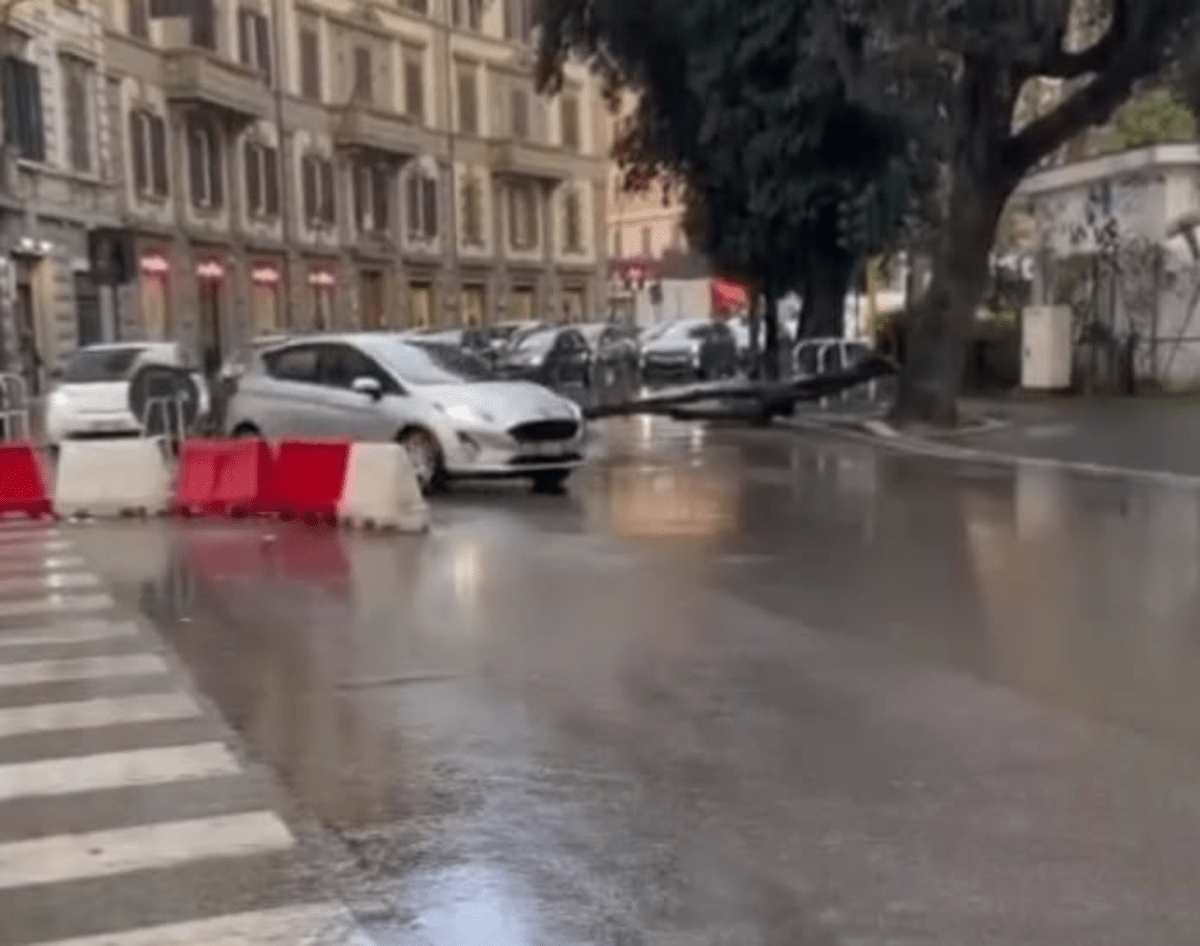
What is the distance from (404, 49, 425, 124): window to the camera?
61.1 meters

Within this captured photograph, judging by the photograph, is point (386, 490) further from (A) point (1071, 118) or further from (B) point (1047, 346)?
(B) point (1047, 346)

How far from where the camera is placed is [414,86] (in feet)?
202

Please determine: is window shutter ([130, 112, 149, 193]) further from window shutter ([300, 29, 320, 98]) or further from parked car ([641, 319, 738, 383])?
parked car ([641, 319, 738, 383])

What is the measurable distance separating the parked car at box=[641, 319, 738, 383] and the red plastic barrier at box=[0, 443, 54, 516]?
26.5 m

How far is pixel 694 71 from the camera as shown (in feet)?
90.7

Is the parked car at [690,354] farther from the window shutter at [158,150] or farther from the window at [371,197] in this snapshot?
the window at [371,197]

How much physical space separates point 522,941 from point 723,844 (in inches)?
40.3

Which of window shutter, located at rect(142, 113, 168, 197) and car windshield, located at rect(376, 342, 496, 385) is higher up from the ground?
window shutter, located at rect(142, 113, 168, 197)

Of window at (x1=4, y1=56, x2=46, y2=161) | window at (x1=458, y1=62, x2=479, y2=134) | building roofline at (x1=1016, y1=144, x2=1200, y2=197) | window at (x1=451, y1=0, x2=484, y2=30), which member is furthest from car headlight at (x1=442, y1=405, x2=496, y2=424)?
window at (x1=451, y1=0, x2=484, y2=30)

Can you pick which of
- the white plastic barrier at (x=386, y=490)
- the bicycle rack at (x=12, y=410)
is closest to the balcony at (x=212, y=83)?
the bicycle rack at (x=12, y=410)

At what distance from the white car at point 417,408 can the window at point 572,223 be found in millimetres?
51621

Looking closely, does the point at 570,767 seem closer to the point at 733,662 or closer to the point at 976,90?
the point at 733,662

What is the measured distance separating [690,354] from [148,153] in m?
14.9

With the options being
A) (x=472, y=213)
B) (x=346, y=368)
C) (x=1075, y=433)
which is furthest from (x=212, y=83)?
(x=1075, y=433)
